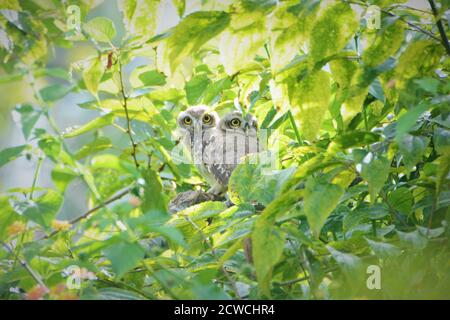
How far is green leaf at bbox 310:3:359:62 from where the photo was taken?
2.61 ft

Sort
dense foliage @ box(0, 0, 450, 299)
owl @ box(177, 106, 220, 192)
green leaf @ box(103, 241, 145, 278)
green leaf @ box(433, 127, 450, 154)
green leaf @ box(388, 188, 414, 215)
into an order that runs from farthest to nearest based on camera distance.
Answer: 1. owl @ box(177, 106, 220, 192)
2. green leaf @ box(388, 188, 414, 215)
3. green leaf @ box(433, 127, 450, 154)
4. dense foliage @ box(0, 0, 450, 299)
5. green leaf @ box(103, 241, 145, 278)

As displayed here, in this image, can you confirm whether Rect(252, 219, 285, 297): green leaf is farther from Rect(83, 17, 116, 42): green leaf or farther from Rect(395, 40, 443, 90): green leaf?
Rect(83, 17, 116, 42): green leaf

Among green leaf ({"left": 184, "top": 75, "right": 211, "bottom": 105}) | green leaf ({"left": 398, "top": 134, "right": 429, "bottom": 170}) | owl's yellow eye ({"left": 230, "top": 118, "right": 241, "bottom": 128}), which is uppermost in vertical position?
owl's yellow eye ({"left": 230, "top": 118, "right": 241, "bottom": 128})

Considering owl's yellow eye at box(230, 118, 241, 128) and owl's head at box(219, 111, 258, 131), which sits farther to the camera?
owl's yellow eye at box(230, 118, 241, 128)

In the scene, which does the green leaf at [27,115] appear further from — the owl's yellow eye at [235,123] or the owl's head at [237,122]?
the owl's yellow eye at [235,123]

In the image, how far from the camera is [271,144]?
1231mm

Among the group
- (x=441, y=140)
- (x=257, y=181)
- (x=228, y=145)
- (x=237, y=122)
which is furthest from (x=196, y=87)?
(x=228, y=145)

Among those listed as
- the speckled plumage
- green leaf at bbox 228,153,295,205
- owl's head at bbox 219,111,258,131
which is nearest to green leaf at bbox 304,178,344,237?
green leaf at bbox 228,153,295,205

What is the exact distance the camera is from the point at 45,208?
0.73 metres

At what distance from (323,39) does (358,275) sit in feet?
0.97

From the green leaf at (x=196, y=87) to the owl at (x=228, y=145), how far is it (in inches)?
48.1

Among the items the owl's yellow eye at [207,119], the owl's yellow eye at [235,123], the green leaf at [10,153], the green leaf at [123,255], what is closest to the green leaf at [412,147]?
the green leaf at [123,255]

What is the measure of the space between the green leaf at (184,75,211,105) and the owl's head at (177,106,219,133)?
1.69m
